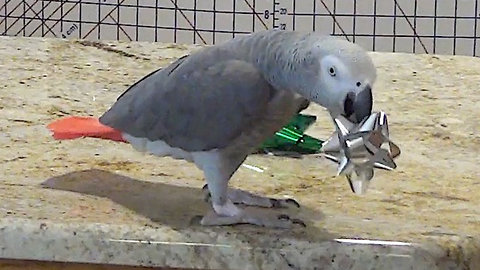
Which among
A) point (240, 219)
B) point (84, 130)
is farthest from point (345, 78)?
point (84, 130)

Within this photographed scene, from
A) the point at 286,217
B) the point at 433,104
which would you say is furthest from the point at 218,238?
the point at 433,104

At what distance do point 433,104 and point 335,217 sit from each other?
1.21 ft

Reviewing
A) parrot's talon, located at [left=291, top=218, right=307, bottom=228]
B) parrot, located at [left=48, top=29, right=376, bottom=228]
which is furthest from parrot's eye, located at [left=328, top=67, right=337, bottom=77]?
parrot's talon, located at [left=291, top=218, right=307, bottom=228]

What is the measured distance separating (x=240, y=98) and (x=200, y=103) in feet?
0.10

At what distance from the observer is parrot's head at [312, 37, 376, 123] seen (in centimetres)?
47

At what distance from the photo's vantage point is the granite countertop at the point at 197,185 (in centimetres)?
49

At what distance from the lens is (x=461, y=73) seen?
953 mm

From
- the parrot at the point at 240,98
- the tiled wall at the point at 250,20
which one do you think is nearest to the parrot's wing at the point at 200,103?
the parrot at the point at 240,98

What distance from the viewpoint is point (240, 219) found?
529mm

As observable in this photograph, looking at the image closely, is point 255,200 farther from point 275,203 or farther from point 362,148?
point 362,148

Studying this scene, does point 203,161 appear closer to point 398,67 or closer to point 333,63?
point 333,63

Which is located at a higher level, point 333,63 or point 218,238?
point 333,63

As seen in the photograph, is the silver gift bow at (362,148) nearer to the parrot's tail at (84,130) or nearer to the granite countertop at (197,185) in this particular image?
the granite countertop at (197,185)

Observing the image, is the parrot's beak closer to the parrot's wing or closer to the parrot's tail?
the parrot's wing
